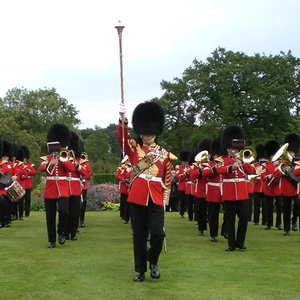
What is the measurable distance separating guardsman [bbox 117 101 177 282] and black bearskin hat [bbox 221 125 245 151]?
2.54 meters

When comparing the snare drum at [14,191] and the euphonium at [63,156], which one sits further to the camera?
the snare drum at [14,191]

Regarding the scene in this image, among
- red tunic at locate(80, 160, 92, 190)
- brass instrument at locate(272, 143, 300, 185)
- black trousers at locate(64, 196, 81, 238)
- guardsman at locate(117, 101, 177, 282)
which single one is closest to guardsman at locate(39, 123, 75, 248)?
black trousers at locate(64, 196, 81, 238)

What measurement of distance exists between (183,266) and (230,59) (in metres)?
39.2

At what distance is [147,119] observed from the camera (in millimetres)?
8281

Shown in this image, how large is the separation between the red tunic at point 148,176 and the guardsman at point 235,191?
2402 mm

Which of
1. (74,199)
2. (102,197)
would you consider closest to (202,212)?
(74,199)

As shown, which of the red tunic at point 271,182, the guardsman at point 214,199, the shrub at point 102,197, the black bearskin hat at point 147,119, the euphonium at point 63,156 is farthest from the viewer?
the shrub at point 102,197

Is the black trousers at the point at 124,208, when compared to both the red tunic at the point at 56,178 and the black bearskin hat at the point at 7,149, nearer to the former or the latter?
the black bearskin hat at the point at 7,149

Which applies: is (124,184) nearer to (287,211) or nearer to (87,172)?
(87,172)

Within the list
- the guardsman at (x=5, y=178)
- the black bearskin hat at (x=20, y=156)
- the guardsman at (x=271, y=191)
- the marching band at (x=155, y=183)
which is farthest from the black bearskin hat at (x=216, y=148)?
the black bearskin hat at (x=20, y=156)

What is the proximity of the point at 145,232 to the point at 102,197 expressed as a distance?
55.6 ft

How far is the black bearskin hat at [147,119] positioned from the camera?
8234 millimetres

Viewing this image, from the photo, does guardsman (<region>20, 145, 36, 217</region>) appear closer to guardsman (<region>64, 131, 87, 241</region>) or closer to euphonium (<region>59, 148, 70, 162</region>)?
guardsman (<region>64, 131, 87, 241</region>)

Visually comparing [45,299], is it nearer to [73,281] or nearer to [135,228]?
[73,281]
